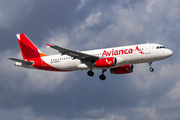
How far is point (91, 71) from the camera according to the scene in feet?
182

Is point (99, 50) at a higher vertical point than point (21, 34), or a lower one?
lower

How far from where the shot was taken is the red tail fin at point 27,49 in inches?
2395

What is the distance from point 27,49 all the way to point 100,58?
16553 mm

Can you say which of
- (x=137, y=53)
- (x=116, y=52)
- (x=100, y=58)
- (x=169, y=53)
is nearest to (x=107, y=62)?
(x=100, y=58)

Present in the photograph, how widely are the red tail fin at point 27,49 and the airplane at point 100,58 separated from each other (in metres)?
0.20

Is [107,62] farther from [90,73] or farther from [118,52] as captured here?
[90,73]

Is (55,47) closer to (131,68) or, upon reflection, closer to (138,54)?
(138,54)

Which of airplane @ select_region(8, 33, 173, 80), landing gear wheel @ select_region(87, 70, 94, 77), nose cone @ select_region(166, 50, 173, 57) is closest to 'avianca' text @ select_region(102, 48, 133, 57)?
airplane @ select_region(8, 33, 173, 80)

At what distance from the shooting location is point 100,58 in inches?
2132

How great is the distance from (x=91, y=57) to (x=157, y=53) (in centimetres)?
1153

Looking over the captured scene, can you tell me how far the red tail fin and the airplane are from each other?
199 millimetres

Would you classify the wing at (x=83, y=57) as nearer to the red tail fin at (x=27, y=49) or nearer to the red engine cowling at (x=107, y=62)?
the red engine cowling at (x=107, y=62)

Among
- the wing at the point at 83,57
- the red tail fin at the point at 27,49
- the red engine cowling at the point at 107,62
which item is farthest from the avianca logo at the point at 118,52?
the red tail fin at the point at 27,49

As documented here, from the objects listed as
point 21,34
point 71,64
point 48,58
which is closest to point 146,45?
point 71,64
